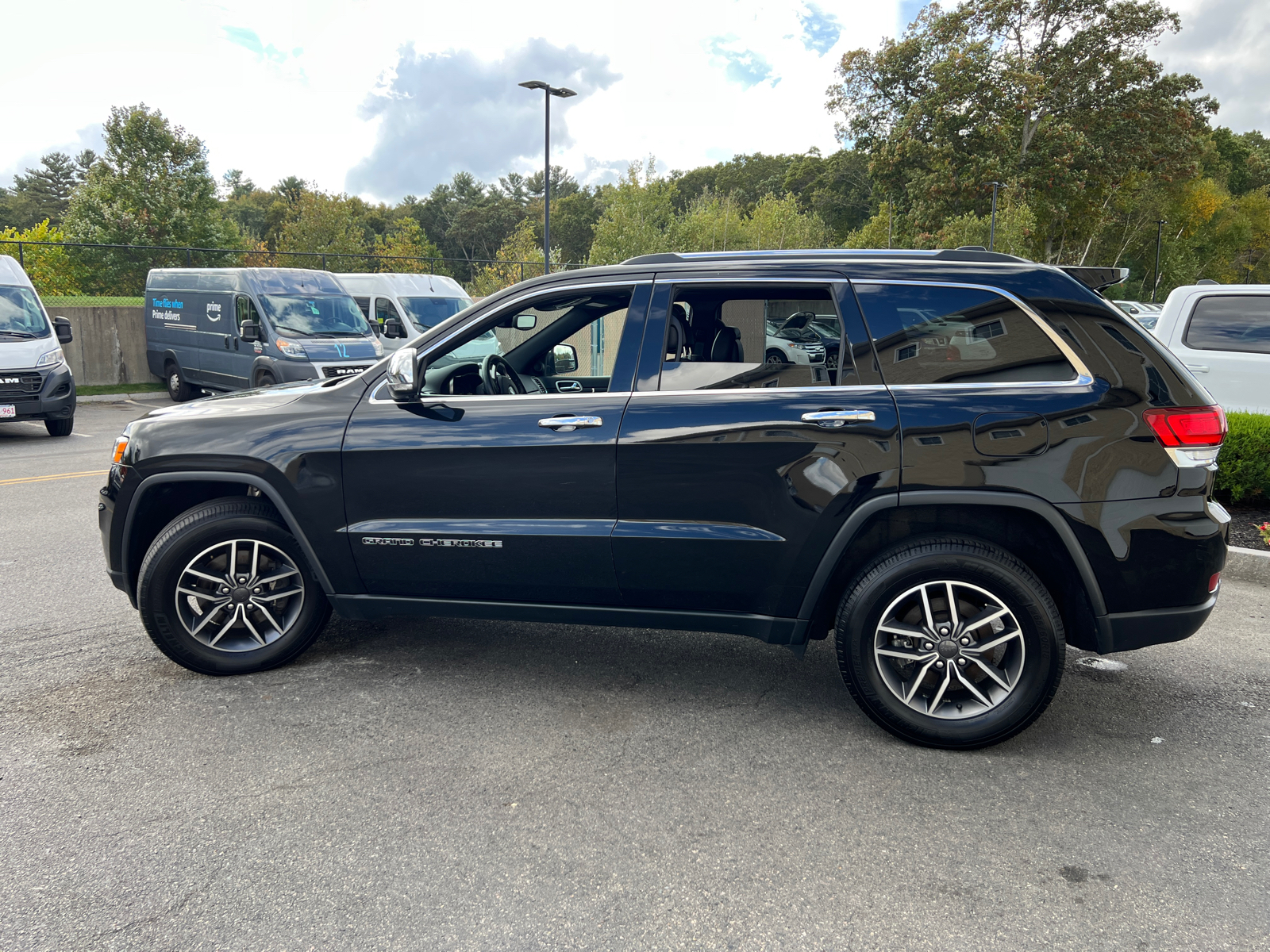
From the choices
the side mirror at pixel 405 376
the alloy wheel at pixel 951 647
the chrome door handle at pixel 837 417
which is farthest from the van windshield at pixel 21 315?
the alloy wheel at pixel 951 647

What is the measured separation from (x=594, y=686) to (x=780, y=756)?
3.19ft

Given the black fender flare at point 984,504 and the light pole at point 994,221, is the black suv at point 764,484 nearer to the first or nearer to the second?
the black fender flare at point 984,504

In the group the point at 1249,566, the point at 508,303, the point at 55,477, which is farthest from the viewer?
the point at 55,477

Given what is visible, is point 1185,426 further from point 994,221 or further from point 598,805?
point 994,221

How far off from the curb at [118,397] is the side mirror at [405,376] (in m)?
16.0

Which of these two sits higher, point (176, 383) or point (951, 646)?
point (176, 383)

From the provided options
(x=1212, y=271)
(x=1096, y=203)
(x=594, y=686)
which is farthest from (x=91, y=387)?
(x=1212, y=271)

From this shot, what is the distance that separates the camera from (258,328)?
1386 centimetres

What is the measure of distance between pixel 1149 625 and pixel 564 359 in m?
2.78

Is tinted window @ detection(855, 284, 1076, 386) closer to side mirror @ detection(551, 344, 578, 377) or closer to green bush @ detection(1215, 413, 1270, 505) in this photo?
side mirror @ detection(551, 344, 578, 377)

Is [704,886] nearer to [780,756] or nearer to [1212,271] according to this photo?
[780,756]

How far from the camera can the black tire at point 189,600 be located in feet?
13.0

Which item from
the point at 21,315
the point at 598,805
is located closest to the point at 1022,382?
the point at 598,805

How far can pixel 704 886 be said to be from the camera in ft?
8.60
